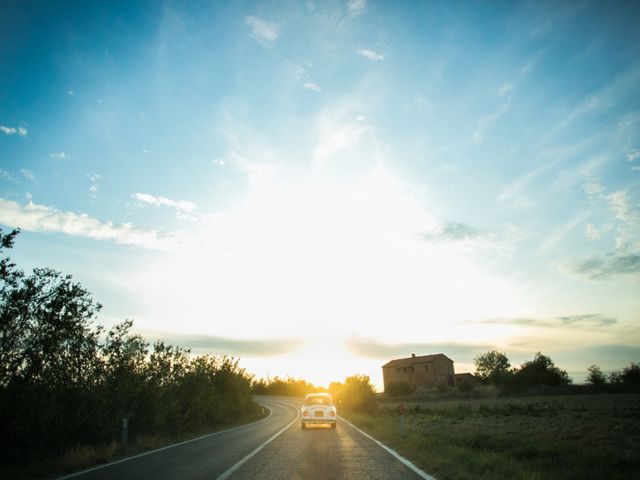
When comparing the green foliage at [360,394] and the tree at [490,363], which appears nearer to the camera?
the green foliage at [360,394]

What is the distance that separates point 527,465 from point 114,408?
13343mm

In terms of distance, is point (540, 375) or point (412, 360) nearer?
point (540, 375)

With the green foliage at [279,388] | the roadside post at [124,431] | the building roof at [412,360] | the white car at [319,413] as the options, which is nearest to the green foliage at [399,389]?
the building roof at [412,360]

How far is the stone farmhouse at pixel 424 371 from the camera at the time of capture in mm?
82375

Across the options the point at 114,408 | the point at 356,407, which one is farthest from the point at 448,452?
the point at 356,407

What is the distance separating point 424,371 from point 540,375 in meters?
22.1

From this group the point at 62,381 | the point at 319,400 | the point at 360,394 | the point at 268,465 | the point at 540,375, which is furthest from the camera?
the point at 540,375

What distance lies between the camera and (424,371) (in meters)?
84.6

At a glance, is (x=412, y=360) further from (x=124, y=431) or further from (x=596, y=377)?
(x=124, y=431)

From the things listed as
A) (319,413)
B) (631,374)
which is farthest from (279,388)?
(319,413)

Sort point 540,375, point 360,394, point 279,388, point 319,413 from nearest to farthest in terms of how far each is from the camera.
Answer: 1. point 319,413
2. point 360,394
3. point 540,375
4. point 279,388

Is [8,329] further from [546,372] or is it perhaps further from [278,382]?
[278,382]

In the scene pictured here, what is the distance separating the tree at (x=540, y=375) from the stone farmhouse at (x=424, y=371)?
46.9 ft

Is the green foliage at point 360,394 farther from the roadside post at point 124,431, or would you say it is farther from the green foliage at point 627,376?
the green foliage at point 627,376
